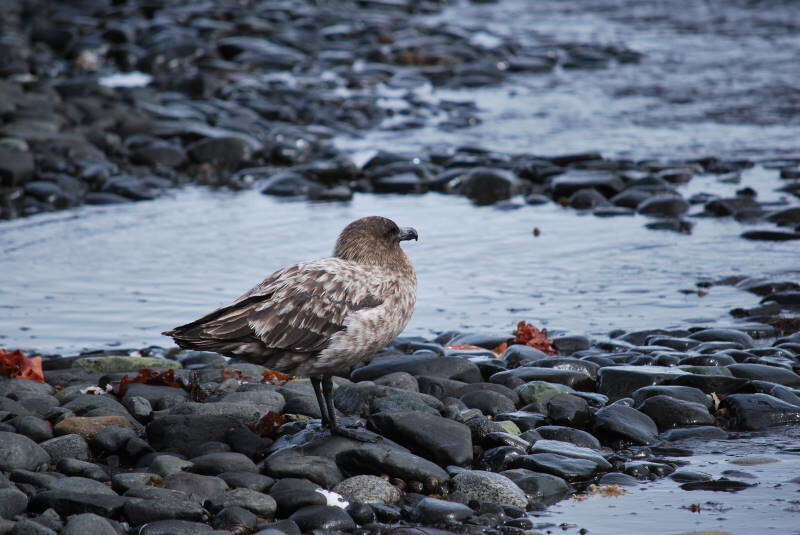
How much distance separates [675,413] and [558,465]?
127 centimetres

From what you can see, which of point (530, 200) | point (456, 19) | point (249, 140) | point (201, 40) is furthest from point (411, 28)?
point (530, 200)

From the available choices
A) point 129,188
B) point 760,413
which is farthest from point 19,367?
point 129,188

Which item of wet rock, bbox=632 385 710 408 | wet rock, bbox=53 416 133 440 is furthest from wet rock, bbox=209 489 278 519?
wet rock, bbox=632 385 710 408

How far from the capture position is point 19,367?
25.9ft

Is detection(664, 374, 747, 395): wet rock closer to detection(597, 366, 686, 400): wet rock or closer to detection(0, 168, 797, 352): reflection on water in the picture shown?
detection(597, 366, 686, 400): wet rock

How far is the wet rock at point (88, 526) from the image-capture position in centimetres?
525

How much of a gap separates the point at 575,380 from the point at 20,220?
8.12 m

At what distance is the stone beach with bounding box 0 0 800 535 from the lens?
589 centimetres

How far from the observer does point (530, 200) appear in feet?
46.5

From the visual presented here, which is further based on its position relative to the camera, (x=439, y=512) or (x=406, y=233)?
(x=406, y=233)

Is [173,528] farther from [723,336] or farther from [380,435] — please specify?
[723,336]

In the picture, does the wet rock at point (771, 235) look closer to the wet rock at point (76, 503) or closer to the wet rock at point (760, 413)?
the wet rock at point (760, 413)

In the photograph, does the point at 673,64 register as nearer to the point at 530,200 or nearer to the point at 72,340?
the point at 530,200

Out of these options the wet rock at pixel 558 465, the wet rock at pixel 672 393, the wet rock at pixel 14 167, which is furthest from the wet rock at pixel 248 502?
the wet rock at pixel 14 167
